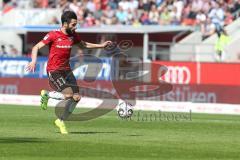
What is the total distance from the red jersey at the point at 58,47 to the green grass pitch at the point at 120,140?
55.8 inches

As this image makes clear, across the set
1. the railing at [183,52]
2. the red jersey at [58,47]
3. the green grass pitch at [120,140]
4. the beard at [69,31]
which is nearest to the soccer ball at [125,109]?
the green grass pitch at [120,140]

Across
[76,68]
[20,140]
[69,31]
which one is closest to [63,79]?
[69,31]

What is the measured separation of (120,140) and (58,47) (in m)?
2.59

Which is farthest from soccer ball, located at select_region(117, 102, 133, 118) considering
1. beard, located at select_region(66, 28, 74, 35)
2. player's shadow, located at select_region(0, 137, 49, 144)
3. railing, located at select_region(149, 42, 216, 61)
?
railing, located at select_region(149, 42, 216, 61)

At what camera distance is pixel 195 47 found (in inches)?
1425

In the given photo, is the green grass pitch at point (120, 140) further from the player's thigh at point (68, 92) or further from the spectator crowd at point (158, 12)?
the spectator crowd at point (158, 12)

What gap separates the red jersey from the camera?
17125 mm

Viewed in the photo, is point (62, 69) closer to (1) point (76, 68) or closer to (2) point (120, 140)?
(2) point (120, 140)

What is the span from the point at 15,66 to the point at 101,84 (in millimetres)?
4985

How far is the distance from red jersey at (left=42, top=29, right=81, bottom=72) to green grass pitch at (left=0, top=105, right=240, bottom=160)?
1417 millimetres

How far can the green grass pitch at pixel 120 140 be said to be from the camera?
536 inches

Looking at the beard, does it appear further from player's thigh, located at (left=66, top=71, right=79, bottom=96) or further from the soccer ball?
the soccer ball

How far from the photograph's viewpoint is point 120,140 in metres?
15.9

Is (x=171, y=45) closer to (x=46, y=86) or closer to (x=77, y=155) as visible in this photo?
(x=46, y=86)
